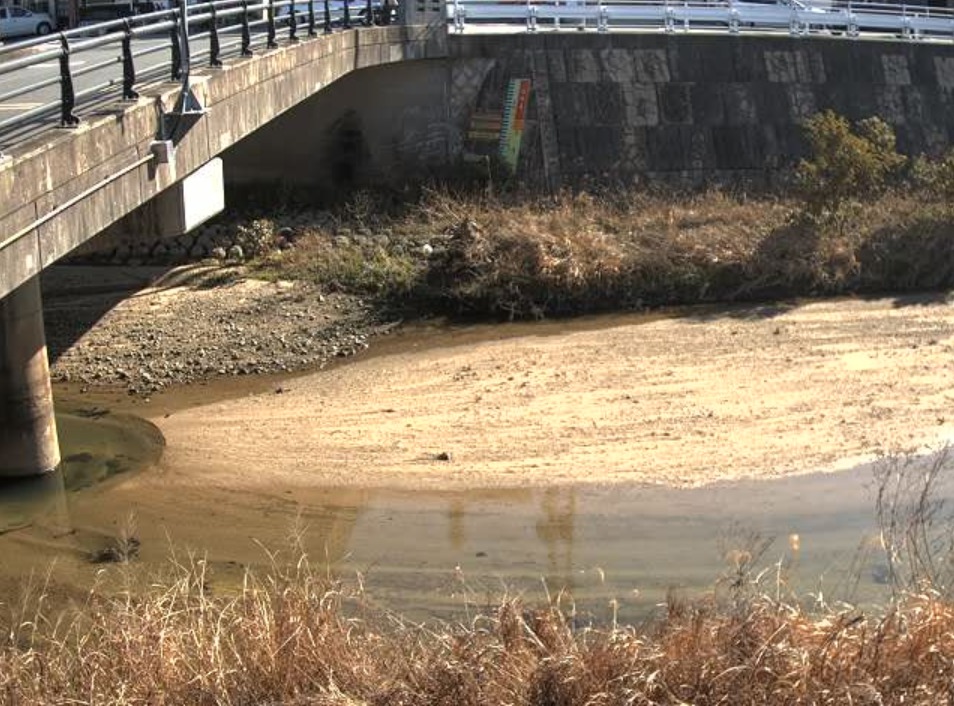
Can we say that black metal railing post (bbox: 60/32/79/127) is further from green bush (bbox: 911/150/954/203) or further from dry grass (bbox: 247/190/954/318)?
green bush (bbox: 911/150/954/203)

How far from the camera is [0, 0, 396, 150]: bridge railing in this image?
9.78 m

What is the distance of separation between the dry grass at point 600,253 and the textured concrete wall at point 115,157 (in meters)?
4.39

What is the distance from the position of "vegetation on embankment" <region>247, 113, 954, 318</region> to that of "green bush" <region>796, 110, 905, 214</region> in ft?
0.10

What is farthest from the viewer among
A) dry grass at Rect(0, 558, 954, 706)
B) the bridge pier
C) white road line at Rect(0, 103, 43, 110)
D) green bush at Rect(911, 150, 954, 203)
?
green bush at Rect(911, 150, 954, 203)

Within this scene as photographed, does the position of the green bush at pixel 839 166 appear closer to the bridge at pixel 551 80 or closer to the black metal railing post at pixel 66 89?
the bridge at pixel 551 80

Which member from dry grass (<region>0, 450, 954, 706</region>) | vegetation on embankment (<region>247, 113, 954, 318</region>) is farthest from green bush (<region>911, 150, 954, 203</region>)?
dry grass (<region>0, 450, 954, 706</region>)

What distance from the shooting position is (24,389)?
13.7 meters

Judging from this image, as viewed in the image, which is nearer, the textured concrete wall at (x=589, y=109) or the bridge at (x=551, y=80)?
the bridge at (x=551, y=80)

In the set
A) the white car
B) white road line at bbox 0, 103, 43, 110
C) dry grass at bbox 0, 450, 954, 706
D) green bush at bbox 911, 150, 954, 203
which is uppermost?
the white car

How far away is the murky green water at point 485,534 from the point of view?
34.1ft

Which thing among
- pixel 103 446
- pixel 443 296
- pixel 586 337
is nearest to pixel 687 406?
pixel 586 337

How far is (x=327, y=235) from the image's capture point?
23.2 m

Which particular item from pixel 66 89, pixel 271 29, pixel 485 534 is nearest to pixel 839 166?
pixel 271 29

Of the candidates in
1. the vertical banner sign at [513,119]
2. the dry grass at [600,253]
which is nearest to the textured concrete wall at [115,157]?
the dry grass at [600,253]
